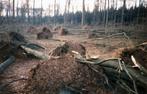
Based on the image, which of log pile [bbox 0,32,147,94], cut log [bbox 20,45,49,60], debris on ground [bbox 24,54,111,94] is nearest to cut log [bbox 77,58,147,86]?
log pile [bbox 0,32,147,94]

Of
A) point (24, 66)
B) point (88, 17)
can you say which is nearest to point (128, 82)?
point (24, 66)

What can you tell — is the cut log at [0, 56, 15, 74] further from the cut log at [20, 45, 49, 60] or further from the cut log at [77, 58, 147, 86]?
the cut log at [77, 58, 147, 86]

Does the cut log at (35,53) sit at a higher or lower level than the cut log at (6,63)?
higher

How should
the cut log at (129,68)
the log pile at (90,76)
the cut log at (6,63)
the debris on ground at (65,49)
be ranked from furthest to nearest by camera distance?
1. the debris on ground at (65,49)
2. the cut log at (6,63)
3. the log pile at (90,76)
4. the cut log at (129,68)

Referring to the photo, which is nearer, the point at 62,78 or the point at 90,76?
the point at 62,78

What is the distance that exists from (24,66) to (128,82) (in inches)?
200

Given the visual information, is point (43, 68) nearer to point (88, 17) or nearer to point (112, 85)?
point (112, 85)

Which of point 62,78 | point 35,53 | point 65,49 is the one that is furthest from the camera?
point 35,53

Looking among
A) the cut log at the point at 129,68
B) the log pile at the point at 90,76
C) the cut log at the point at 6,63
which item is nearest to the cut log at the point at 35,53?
the cut log at the point at 6,63

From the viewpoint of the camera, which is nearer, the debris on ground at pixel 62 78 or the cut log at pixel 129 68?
the cut log at pixel 129 68

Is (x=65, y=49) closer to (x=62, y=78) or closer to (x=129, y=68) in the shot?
(x=62, y=78)

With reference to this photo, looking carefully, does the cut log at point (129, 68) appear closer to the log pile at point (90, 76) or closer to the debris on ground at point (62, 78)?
the log pile at point (90, 76)

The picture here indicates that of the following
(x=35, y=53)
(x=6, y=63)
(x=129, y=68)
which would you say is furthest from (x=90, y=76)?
(x=35, y=53)

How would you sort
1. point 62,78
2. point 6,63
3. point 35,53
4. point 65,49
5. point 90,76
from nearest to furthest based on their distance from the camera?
point 62,78 → point 90,76 → point 6,63 → point 65,49 → point 35,53
